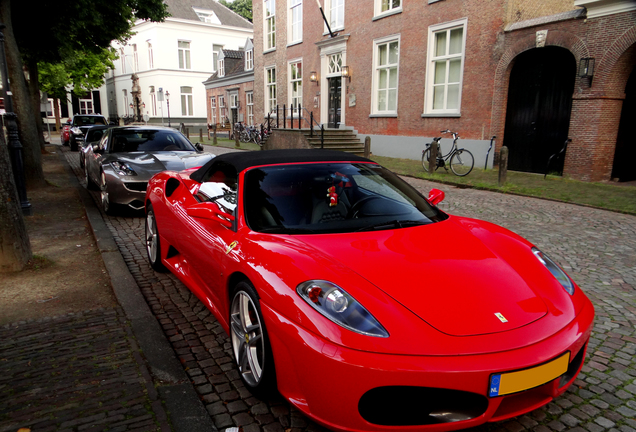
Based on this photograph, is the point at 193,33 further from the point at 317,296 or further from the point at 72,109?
the point at 317,296

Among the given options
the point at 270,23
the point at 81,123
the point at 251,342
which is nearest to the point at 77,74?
the point at 81,123

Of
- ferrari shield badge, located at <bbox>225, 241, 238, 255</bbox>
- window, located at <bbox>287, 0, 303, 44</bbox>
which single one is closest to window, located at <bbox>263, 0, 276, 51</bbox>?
window, located at <bbox>287, 0, 303, 44</bbox>

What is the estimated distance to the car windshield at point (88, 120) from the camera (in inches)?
984

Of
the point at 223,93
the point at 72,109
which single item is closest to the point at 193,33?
the point at 223,93

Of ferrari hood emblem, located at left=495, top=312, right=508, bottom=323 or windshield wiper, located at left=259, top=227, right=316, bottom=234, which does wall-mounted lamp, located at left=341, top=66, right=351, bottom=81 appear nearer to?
windshield wiper, located at left=259, top=227, right=316, bottom=234

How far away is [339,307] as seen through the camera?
218 cm

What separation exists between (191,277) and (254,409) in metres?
1.61

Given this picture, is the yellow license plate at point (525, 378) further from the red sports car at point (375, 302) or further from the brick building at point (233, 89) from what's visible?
the brick building at point (233, 89)

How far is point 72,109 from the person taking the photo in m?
57.2

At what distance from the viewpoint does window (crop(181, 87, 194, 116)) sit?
48125 mm

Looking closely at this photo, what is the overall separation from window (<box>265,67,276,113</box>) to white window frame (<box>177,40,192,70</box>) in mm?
22450

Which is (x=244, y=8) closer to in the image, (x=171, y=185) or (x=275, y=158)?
(x=171, y=185)

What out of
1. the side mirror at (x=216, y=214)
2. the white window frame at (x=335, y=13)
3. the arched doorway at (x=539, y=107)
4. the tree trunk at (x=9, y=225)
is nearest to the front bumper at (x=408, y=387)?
the side mirror at (x=216, y=214)

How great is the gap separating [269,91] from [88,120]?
10.9 m
